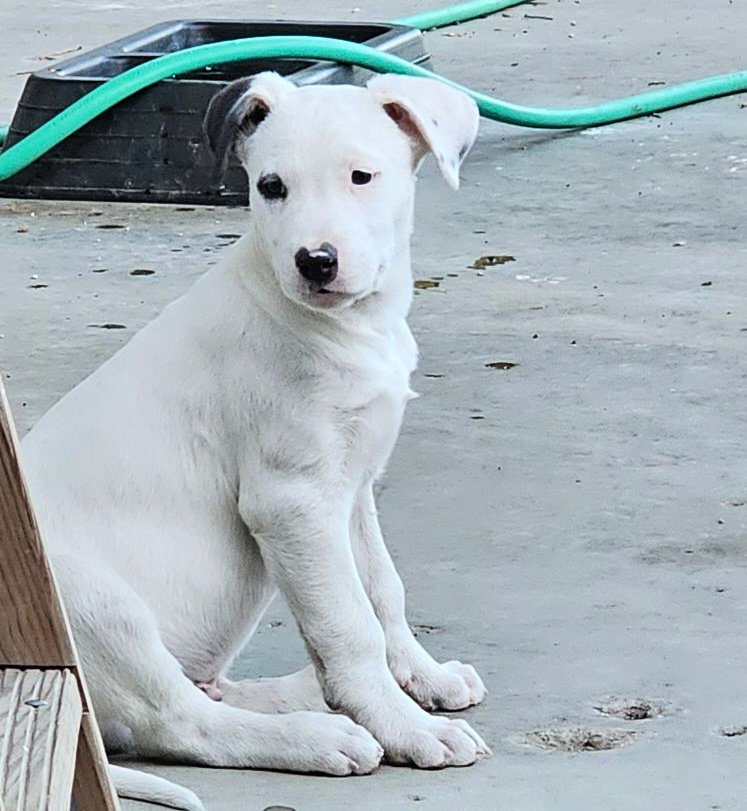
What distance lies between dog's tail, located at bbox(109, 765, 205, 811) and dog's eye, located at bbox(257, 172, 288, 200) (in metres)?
0.98

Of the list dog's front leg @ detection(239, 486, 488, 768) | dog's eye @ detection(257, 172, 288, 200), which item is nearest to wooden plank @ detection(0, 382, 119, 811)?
dog's front leg @ detection(239, 486, 488, 768)

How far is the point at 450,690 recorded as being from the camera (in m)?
3.24

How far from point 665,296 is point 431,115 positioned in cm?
308

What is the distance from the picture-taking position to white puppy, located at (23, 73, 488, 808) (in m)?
2.92

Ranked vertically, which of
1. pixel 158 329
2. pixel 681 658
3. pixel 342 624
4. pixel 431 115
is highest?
pixel 431 115

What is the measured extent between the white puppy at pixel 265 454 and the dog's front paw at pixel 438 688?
0.18 m

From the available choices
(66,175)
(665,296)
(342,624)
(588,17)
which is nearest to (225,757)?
(342,624)

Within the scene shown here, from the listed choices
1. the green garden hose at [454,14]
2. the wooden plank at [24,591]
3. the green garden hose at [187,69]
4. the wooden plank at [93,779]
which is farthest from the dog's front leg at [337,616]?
the green garden hose at [454,14]

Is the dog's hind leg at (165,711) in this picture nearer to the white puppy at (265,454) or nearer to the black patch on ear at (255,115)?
the white puppy at (265,454)

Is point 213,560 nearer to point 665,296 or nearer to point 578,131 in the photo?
point 665,296

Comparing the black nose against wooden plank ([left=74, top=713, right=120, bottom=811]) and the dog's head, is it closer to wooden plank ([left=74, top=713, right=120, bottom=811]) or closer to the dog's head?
the dog's head

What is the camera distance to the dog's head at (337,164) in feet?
9.51

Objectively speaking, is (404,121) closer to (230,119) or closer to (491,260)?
(230,119)

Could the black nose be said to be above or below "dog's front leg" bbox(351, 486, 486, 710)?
above
